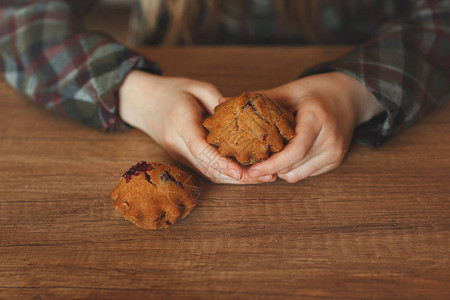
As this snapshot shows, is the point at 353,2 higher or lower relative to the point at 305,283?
higher

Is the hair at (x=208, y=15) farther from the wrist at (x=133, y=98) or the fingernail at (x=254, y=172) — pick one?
the fingernail at (x=254, y=172)

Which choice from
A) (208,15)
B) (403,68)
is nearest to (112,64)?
(208,15)

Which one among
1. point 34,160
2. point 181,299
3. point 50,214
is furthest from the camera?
point 34,160

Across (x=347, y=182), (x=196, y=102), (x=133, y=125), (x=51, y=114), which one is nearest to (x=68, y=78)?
(x=51, y=114)

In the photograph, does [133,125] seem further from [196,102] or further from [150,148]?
[196,102]

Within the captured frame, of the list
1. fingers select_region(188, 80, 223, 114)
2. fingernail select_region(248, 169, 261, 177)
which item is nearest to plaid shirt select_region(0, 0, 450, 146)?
fingers select_region(188, 80, 223, 114)

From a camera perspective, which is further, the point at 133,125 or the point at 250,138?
the point at 133,125
